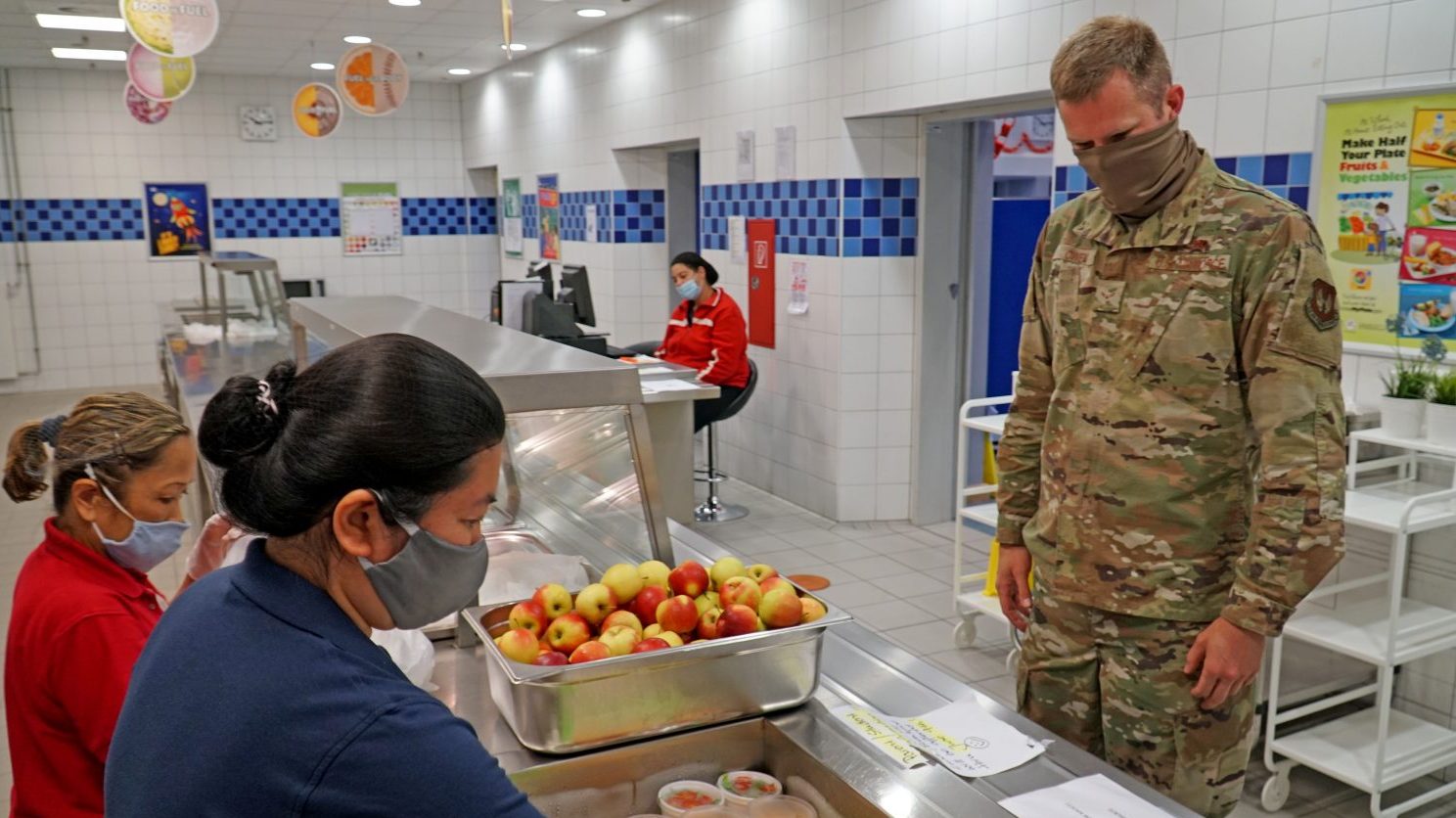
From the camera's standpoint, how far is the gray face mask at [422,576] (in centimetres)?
100

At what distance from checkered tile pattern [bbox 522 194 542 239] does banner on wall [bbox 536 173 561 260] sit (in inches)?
5.7

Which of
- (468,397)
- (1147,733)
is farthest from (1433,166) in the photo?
(468,397)

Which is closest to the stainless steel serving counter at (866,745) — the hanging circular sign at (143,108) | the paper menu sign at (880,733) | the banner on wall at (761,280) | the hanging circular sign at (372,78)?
the paper menu sign at (880,733)

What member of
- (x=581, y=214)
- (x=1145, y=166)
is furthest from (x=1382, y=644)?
(x=581, y=214)

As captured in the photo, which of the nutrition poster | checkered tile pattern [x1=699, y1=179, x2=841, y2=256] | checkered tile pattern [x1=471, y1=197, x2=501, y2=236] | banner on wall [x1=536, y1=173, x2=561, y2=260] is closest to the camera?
checkered tile pattern [x1=699, y1=179, x2=841, y2=256]

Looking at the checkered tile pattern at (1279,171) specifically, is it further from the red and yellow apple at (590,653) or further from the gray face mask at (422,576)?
the gray face mask at (422,576)

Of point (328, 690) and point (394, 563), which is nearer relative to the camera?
point (328, 690)

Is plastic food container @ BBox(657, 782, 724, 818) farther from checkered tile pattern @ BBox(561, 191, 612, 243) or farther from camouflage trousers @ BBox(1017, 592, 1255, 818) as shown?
checkered tile pattern @ BBox(561, 191, 612, 243)

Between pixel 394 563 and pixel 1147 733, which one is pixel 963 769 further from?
pixel 394 563

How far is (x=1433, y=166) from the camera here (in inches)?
125

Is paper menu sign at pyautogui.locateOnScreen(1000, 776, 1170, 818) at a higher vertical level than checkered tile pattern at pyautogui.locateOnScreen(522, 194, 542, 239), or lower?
lower

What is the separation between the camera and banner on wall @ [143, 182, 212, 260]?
38.1 feet

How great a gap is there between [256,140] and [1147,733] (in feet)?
39.7

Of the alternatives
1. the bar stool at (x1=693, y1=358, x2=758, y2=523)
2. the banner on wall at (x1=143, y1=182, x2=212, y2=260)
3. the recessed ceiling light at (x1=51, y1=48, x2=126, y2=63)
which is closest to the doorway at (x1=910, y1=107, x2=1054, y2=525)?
the bar stool at (x1=693, y1=358, x2=758, y2=523)
